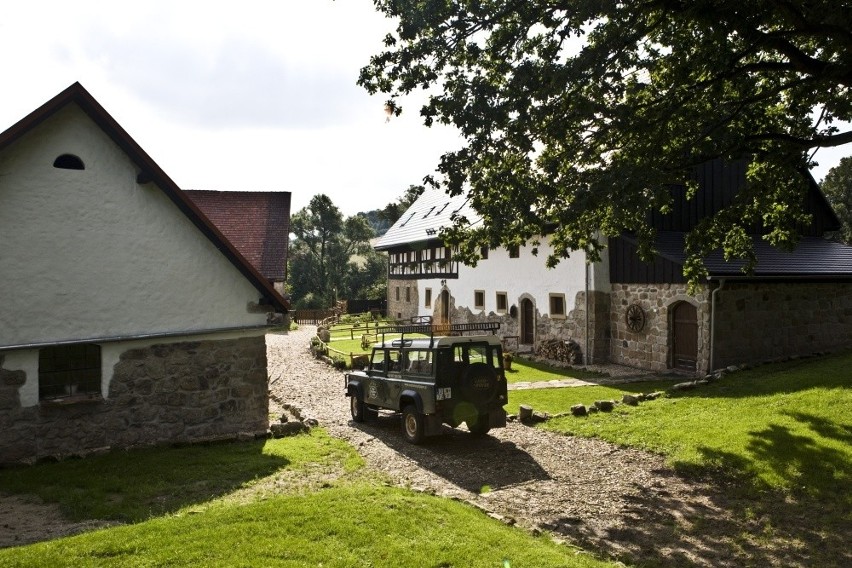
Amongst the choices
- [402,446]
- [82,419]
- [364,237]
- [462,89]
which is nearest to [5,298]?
[82,419]

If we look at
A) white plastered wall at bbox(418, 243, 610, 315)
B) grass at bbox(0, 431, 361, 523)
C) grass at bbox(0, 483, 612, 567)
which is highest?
white plastered wall at bbox(418, 243, 610, 315)

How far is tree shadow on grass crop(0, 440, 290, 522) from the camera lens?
25.4 feet

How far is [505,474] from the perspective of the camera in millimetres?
9586

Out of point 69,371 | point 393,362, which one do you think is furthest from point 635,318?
point 69,371

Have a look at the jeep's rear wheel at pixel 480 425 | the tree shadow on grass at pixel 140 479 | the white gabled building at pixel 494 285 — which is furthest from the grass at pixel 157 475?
the white gabled building at pixel 494 285

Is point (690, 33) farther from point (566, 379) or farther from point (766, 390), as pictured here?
point (566, 379)

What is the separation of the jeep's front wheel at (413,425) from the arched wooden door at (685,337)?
413 inches

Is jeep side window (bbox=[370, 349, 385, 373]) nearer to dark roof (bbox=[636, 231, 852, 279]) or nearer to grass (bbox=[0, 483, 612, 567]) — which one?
grass (bbox=[0, 483, 612, 567])

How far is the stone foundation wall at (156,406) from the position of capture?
9789mm

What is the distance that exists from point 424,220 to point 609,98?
2474 centimetres

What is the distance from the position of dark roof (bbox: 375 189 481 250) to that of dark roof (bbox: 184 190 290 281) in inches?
365

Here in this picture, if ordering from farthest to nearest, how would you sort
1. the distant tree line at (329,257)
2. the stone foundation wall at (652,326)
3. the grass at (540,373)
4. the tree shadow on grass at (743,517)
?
the distant tree line at (329,257), the grass at (540,373), the stone foundation wall at (652,326), the tree shadow on grass at (743,517)

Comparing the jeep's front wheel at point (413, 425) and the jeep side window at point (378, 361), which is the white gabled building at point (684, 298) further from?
the jeep's front wheel at point (413, 425)

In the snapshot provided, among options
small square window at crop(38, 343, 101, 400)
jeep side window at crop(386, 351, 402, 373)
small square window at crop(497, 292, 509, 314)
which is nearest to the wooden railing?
A: small square window at crop(497, 292, 509, 314)
